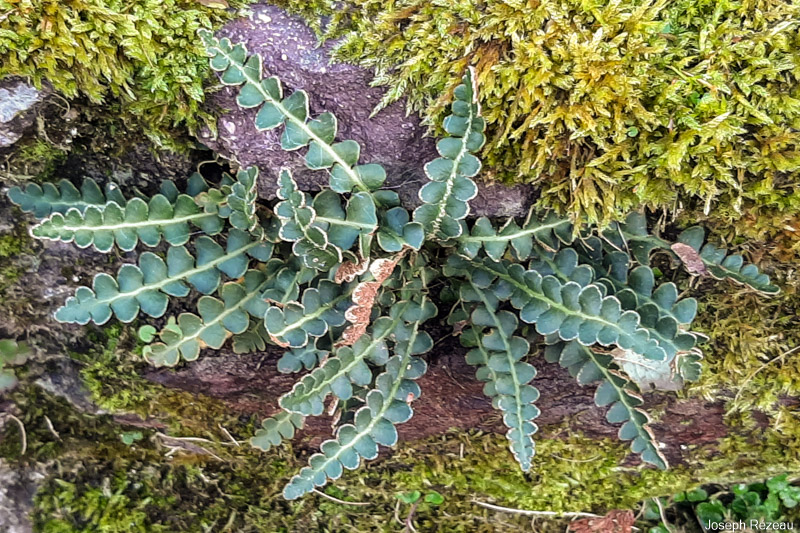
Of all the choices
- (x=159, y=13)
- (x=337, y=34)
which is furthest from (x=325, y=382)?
(x=159, y=13)

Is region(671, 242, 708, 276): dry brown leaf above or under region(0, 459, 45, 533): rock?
above

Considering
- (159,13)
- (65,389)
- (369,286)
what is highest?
(159,13)

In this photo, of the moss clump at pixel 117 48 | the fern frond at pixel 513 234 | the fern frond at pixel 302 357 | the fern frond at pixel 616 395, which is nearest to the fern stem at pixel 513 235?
the fern frond at pixel 513 234

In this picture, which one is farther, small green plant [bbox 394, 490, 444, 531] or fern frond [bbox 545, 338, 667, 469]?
small green plant [bbox 394, 490, 444, 531]

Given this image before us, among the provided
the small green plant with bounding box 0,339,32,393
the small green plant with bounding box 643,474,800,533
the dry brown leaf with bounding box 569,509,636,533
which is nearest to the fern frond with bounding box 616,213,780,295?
the small green plant with bounding box 643,474,800,533

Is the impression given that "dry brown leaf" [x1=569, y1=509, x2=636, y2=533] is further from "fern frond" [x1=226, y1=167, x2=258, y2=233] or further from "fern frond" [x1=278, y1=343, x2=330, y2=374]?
"fern frond" [x1=226, y1=167, x2=258, y2=233]

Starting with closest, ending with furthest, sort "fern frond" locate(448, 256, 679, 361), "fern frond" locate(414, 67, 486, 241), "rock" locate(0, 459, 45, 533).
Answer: "fern frond" locate(414, 67, 486, 241)
"fern frond" locate(448, 256, 679, 361)
"rock" locate(0, 459, 45, 533)

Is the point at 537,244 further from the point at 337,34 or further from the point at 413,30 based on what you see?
the point at 337,34
